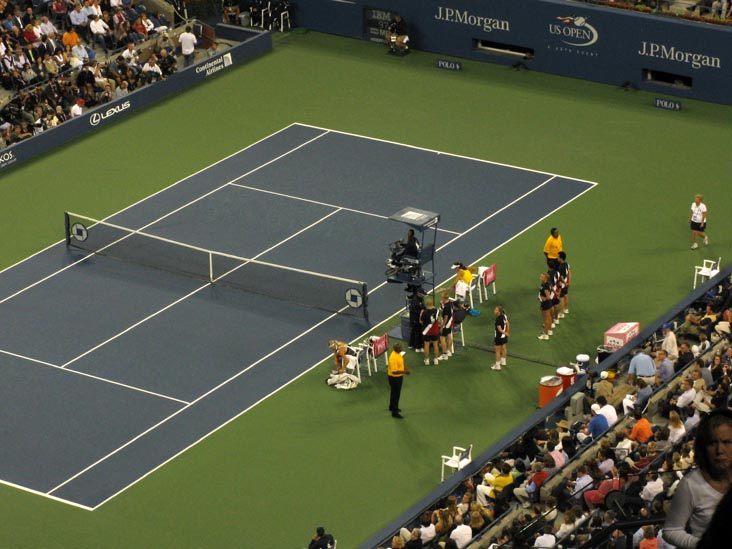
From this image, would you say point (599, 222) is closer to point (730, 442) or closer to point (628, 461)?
point (628, 461)

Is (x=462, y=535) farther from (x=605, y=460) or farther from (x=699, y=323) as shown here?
(x=699, y=323)

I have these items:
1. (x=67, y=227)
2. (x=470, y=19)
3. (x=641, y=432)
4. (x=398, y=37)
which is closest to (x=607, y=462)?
(x=641, y=432)

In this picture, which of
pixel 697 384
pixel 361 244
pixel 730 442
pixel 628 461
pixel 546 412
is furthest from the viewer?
pixel 361 244

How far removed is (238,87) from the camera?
158ft

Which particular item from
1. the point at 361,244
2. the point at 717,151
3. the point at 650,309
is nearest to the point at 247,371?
the point at 361,244

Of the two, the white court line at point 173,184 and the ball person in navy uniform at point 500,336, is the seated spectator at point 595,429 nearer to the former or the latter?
the ball person in navy uniform at point 500,336

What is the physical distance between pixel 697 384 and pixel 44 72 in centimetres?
2576

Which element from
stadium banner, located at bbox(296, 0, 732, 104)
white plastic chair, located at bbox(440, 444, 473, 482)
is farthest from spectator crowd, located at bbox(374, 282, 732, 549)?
stadium banner, located at bbox(296, 0, 732, 104)

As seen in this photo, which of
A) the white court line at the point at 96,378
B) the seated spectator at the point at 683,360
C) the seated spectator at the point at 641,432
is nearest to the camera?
the seated spectator at the point at 641,432

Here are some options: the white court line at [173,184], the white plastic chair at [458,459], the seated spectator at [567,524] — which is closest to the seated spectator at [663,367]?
the white plastic chair at [458,459]

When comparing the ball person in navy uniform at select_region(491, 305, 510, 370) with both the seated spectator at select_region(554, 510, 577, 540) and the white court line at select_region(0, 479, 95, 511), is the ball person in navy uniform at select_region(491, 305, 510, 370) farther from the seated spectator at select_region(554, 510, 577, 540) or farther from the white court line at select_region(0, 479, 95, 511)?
the white court line at select_region(0, 479, 95, 511)

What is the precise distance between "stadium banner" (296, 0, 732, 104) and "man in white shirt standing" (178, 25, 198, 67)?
7031mm

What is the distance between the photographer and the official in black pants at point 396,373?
29.9 metres

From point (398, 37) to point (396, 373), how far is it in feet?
71.1
